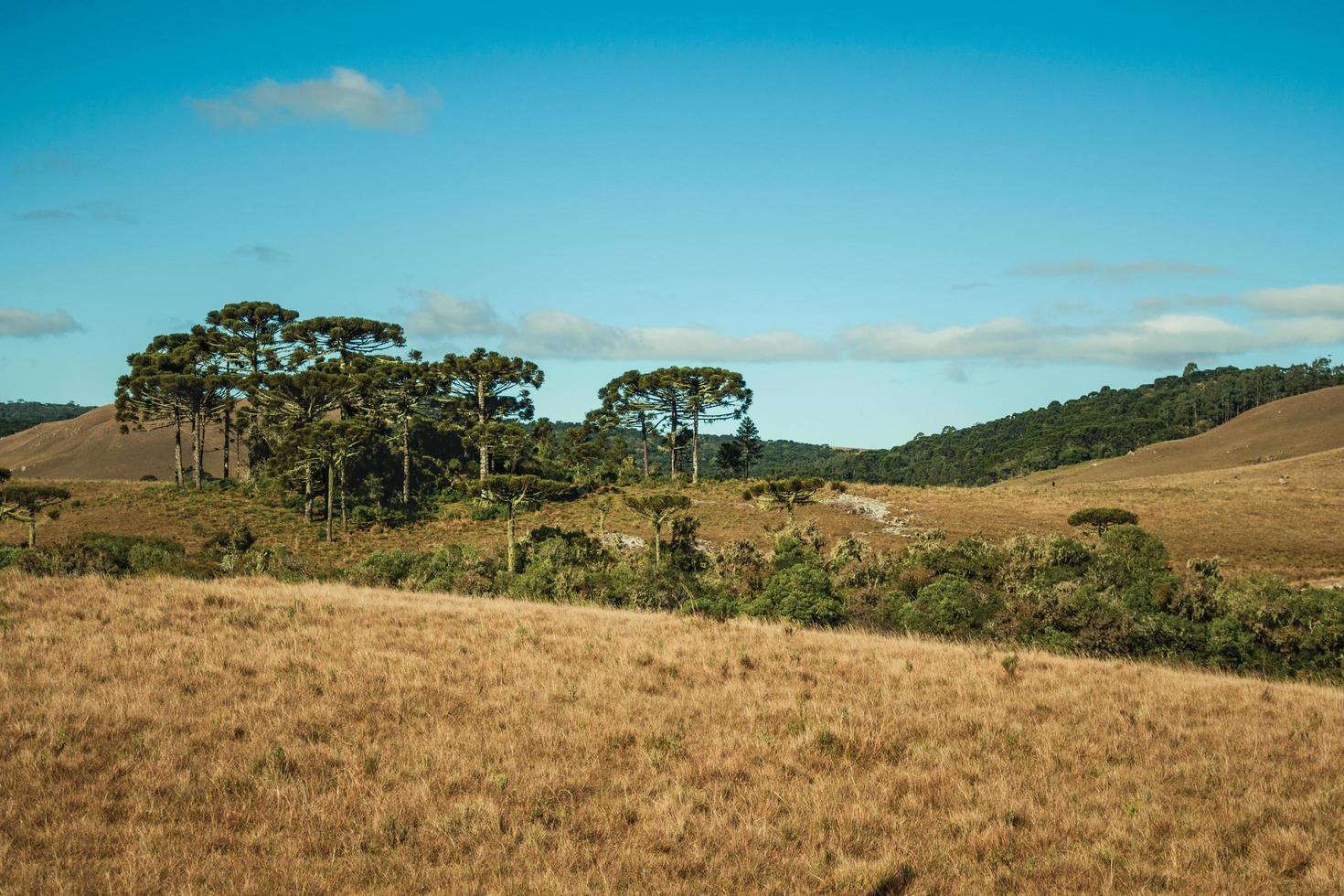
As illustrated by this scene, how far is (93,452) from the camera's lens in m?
124

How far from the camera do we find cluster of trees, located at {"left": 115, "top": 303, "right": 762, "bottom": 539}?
55.4 m

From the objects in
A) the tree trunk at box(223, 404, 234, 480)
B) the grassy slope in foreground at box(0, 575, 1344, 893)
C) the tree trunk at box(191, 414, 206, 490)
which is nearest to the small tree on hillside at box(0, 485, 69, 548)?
the tree trunk at box(191, 414, 206, 490)

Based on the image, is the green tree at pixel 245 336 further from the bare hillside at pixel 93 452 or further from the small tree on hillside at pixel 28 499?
the bare hillside at pixel 93 452

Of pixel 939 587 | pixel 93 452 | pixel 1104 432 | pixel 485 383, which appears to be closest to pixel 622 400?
pixel 485 383

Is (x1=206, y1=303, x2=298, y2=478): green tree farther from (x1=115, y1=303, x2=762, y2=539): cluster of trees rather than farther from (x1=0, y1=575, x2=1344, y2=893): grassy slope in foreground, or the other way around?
(x1=0, y1=575, x2=1344, y2=893): grassy slope in foreground

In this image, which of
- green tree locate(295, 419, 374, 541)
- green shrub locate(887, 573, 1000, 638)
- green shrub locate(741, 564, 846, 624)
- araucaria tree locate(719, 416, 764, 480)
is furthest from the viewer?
araucaria tree locate(719, 416, 764, 480)

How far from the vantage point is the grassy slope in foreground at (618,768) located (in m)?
6.40

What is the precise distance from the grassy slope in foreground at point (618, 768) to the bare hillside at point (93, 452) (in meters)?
116

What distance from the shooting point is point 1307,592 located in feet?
78.3

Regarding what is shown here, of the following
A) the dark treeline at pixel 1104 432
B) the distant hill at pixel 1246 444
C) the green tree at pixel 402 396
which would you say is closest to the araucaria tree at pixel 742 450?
the green tree at pixel 402 396

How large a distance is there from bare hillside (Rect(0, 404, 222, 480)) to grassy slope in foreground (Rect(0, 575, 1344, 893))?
11621 centimetres

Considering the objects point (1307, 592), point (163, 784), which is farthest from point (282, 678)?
point (1307, 592)

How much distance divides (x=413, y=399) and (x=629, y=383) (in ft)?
64.1

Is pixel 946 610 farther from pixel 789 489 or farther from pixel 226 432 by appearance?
pixel 226 432
